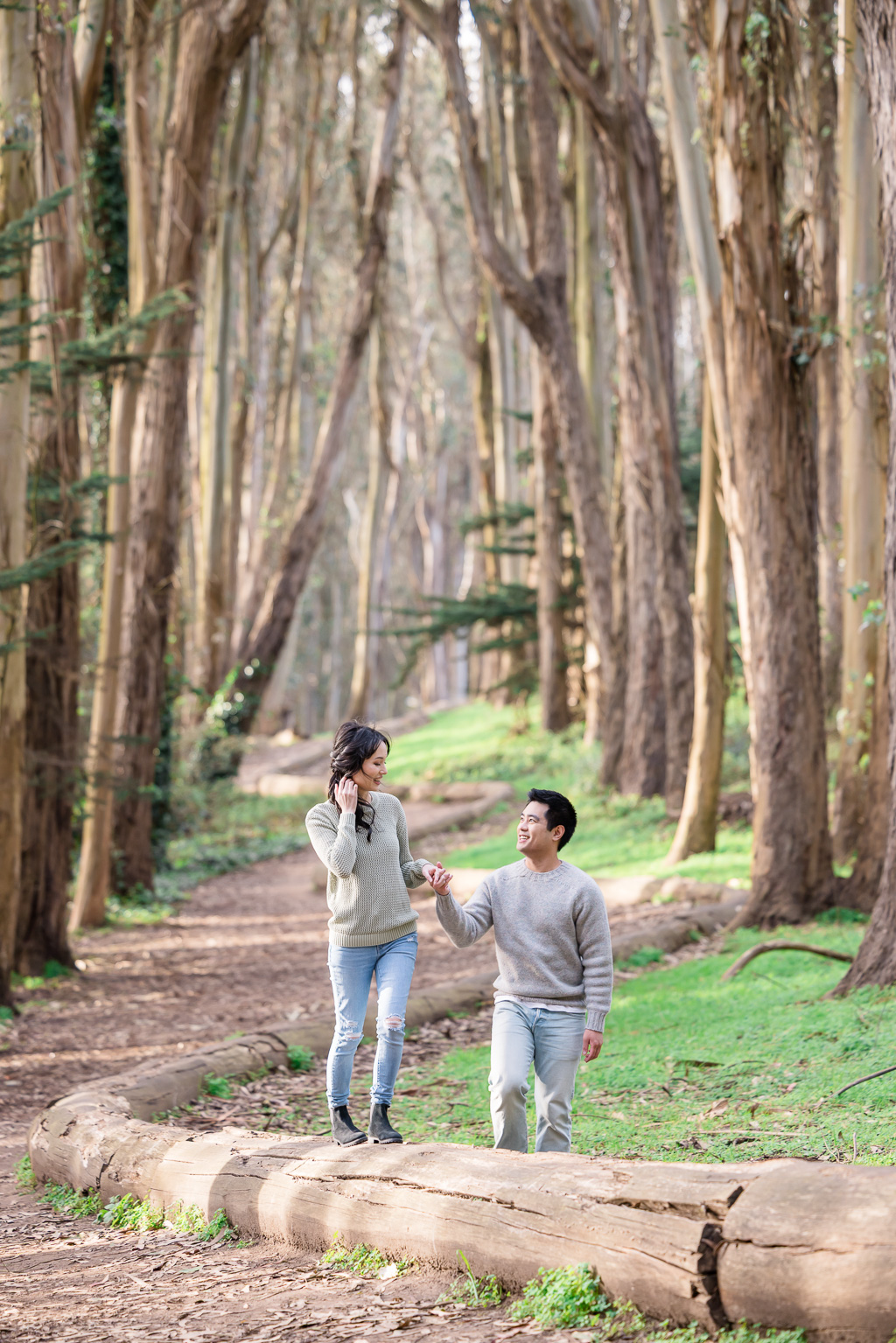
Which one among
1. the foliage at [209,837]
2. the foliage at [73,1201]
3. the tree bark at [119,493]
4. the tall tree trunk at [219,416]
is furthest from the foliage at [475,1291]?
the tall tree trunk at [219,416]

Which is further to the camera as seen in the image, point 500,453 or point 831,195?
point 500,453

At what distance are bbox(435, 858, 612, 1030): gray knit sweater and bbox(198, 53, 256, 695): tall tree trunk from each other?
1707 centimetres

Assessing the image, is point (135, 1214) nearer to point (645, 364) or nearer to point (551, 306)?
point (645, 364)

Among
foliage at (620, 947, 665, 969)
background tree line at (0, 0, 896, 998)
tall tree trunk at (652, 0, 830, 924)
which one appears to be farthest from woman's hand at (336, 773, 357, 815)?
tall tree trunk at (652, 0, 830, 924)

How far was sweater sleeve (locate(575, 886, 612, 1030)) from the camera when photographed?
429 centimetres

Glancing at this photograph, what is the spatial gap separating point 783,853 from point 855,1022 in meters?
2.90

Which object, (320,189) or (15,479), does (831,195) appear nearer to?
(15,479)

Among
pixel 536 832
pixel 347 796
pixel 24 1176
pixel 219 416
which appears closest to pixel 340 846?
pixel 347 796

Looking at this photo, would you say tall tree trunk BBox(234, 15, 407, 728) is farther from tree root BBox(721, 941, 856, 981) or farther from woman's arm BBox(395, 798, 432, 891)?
woman's arm BBox(395, 798, 432, 891)

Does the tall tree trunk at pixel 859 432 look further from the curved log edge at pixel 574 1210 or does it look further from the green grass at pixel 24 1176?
the green grass at pixel 24 1176

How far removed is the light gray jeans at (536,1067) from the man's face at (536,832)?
0.55 meters

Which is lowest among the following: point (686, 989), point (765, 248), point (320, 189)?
point (686, 989)

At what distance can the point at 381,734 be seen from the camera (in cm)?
471

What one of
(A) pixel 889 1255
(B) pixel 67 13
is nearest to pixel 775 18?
(B) pixel 67 13
